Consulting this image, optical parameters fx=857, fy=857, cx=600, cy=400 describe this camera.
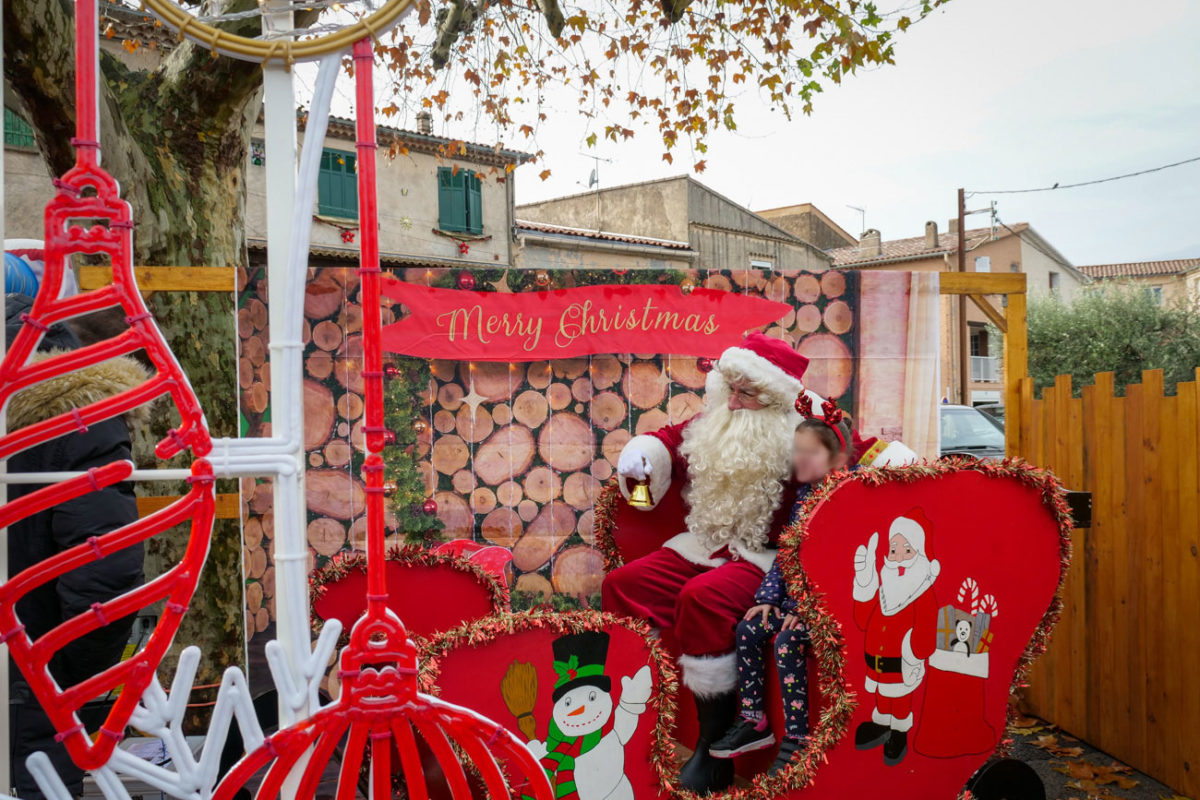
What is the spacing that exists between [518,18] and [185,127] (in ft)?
10.8

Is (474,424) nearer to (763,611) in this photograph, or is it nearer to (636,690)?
(763,611)

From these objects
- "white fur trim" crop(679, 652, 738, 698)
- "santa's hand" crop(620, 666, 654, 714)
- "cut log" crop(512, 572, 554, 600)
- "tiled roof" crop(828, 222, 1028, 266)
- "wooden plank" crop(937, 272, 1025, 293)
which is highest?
"tiled roof" crop(828, 222, 1028, 266)

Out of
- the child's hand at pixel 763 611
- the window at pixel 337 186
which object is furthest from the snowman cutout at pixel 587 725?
the window at pixel 337 186

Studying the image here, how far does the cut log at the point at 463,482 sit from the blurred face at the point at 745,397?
1.56 m

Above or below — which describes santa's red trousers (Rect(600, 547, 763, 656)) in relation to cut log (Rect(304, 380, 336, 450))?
below

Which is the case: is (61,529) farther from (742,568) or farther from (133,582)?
(742,568)

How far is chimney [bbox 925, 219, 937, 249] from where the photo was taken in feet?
92.1

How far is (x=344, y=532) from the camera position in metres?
4.16

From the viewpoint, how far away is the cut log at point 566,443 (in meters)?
4.25

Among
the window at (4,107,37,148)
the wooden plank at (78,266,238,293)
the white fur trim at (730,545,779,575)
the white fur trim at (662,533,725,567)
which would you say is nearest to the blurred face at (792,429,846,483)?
the white fur trim at (730,545,779,575)

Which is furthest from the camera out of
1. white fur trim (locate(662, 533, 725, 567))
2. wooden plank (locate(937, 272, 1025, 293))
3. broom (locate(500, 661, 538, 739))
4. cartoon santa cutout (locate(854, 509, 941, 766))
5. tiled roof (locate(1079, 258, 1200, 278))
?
tiled roof (locate(1079, 258, 1200, 278))

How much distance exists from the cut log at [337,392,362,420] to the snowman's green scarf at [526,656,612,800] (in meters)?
2.29

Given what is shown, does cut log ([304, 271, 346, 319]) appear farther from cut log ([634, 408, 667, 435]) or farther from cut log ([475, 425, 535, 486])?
cut log ([634, 408, 667, 435])

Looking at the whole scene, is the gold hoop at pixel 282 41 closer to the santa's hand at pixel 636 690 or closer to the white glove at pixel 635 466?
the santa's hand at pixel 636 690
